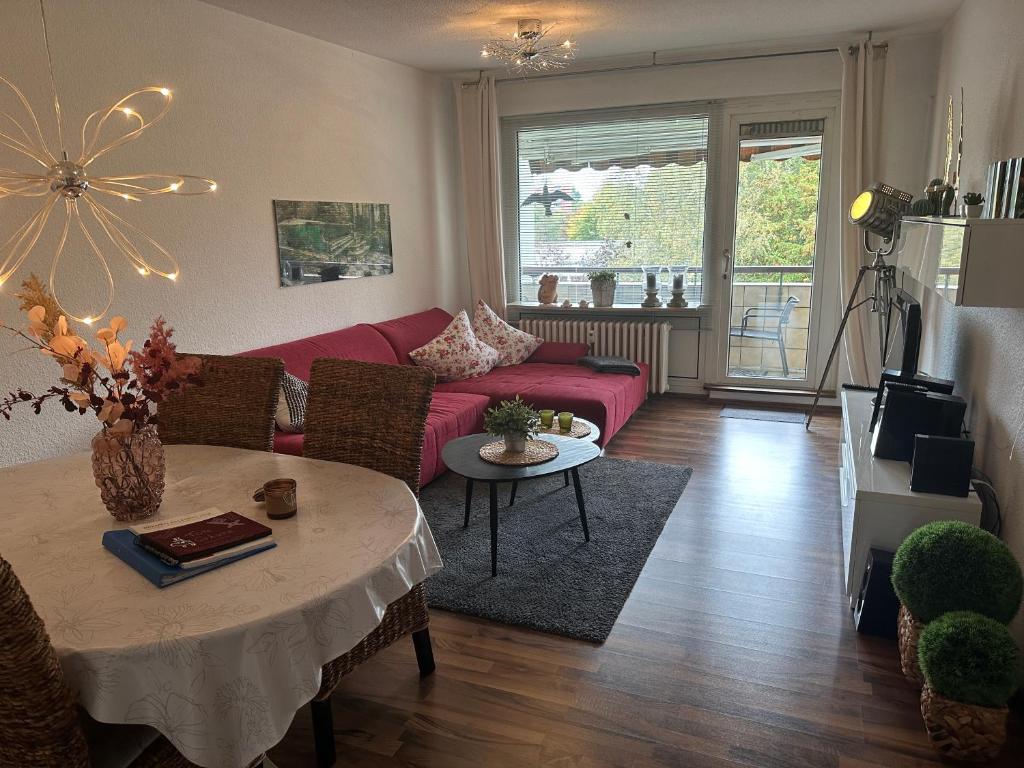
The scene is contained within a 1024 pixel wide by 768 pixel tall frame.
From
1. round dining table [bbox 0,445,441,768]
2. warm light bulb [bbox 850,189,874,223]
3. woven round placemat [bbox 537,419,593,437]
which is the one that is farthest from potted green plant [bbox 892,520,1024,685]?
warm light bulb [bbox 850,189,874,223]

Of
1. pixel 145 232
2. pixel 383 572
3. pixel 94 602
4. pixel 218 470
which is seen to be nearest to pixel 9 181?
pixel 145 232

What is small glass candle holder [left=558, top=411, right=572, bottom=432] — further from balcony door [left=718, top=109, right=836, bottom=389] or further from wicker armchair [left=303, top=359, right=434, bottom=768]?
balcony door [left=718, top=109, right=836, bottom=389]

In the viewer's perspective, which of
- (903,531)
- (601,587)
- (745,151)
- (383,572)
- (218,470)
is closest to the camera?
(383,572)

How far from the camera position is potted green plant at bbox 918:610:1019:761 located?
5.87 feet

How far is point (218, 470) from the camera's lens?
82.4 inches

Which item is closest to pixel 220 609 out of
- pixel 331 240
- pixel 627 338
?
pixel 331 240

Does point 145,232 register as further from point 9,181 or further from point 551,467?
point 551,467

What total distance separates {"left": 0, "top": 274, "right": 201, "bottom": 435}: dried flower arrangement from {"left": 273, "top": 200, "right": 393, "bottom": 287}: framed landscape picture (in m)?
2.41

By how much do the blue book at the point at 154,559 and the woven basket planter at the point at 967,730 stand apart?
1.76 metres

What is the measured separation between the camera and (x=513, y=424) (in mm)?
2996

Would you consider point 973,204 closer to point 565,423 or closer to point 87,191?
point 565,423

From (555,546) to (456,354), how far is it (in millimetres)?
1983

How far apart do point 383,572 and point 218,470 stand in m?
Answer: 0.85

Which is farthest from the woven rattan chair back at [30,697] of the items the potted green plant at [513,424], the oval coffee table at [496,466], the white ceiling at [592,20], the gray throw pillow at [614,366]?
the gray throw pillow at [614,366]
